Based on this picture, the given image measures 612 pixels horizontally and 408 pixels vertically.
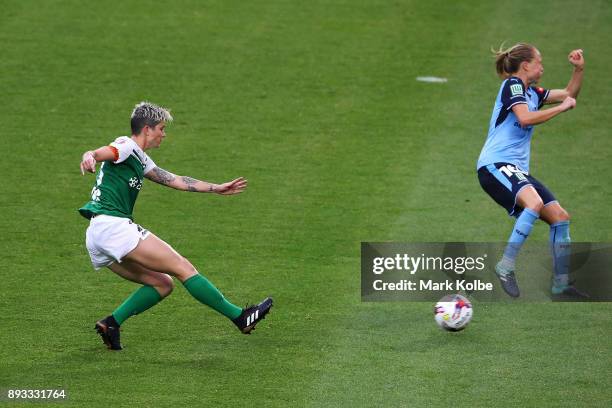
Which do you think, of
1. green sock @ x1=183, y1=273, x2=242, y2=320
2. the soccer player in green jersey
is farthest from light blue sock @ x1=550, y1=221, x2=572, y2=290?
green sock @ x1=183, y1=273, x2=242, y2=320

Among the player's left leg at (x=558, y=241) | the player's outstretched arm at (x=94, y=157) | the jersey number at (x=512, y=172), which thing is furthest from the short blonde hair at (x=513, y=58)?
the player's outstretched arm at (x=94, y=157)

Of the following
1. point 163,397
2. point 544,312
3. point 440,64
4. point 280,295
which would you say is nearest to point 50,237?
point 280,295

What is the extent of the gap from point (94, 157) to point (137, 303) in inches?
52.1

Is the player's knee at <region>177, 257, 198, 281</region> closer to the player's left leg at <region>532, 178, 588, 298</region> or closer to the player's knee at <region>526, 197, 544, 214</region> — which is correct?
the player's knee at <region>526, 197, 544, 214</region>

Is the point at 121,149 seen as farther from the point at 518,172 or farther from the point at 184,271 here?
the point at 518,172

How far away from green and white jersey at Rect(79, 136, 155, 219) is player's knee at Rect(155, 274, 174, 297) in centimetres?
59

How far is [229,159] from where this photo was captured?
45.1ft

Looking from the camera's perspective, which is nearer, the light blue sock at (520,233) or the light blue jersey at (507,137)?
the light blue sock at (520,233)

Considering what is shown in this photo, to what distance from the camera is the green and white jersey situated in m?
8.30

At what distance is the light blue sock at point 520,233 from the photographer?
9398mm

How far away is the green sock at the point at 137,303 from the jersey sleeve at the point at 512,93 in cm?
345

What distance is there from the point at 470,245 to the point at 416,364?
3.22m

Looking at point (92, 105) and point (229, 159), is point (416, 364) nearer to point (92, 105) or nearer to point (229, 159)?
point (229, 159)

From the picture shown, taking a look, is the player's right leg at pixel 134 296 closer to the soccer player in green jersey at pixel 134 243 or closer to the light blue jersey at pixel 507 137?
the soccer player in green jersey at pixel 134 243
